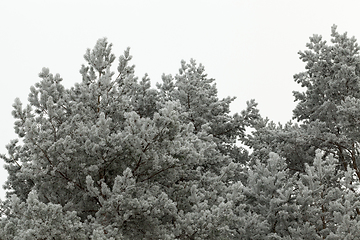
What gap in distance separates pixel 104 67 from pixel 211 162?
3.62 metres

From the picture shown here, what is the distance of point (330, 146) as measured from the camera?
466 inches

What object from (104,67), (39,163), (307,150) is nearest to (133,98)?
(104,67)

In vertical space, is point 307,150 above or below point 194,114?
below

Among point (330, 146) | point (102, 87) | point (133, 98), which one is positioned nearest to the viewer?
point (102, 87)

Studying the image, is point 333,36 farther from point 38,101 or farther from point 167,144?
point 38,101

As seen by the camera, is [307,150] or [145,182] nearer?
[145,182]

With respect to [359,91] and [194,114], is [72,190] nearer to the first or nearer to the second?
[194,114]

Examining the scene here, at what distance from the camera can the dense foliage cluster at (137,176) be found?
6707 mm

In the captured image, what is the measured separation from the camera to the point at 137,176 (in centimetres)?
741

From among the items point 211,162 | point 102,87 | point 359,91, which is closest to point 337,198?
point 211,162

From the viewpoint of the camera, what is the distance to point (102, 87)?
317 inches

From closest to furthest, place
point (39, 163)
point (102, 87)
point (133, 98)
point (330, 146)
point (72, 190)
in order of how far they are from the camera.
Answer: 1. point (39, 163)
2. point (72, 190)
3. point (102, 87)
4. point (133, 98)
5. point (330, 146)

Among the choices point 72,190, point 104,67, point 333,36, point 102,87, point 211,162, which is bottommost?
point 72,190

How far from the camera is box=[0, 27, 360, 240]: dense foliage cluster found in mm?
6707
